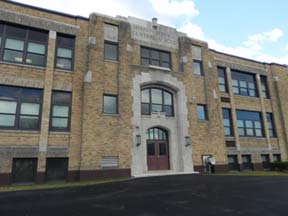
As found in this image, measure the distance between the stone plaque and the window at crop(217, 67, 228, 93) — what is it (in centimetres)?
1068

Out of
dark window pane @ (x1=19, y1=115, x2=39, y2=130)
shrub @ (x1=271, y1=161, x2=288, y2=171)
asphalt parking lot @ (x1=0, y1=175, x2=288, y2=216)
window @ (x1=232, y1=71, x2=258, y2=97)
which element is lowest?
asphalt parking lot @ (x1=0, y1=175, x2=288, y2=216)

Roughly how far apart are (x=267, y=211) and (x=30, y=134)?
1228cm

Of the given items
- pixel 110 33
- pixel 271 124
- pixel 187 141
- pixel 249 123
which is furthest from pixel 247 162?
pixel 110 33

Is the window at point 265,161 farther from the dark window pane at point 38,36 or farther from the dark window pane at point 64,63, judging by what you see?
the dark window pane at point 38,36

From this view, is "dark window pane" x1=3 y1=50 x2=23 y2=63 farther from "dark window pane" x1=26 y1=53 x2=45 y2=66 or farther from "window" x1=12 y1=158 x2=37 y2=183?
"window" x1=12 y1=158 x2=37 y2=183

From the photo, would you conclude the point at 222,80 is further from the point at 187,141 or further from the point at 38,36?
the point at 38,36

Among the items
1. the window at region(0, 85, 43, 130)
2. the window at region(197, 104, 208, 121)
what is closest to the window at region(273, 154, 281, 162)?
the window at region(197, 104, 208, 121)

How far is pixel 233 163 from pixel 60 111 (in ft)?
49.4

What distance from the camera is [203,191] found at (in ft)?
27.9

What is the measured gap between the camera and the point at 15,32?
45.1ft

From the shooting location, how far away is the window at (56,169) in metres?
12.8

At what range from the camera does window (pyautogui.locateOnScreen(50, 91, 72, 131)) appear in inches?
534

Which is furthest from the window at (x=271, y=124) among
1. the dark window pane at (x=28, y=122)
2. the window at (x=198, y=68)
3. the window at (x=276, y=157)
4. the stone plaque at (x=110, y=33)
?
the dark window pane at (x=28, y=122)

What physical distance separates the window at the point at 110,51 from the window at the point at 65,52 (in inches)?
91.9
